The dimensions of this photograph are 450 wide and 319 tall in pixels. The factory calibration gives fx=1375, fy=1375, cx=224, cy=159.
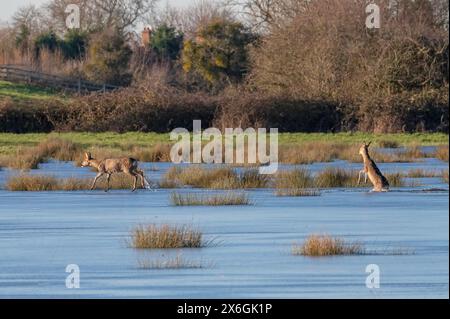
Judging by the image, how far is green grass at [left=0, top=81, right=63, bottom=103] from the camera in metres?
56.9

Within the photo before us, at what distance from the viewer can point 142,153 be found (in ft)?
120

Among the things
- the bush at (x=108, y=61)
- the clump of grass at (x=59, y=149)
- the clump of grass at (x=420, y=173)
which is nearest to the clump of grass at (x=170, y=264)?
the clump of grass at (x=420, y=173)

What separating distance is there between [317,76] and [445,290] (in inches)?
1512

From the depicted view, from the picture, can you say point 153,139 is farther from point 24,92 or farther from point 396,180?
point 396,180

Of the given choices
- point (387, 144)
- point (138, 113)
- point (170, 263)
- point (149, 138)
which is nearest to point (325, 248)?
point (170, 263)

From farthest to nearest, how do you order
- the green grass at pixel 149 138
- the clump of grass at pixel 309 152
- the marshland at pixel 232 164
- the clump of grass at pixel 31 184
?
the green grass at pixel 149 138 < the clump of grass at pixel 309 152 < the clump of grass at pixel 31 184 < the marshland at pixel 232 164

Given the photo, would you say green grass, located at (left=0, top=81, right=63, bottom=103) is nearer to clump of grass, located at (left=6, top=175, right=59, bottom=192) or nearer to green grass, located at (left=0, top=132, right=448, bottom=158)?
green grass, located at (left=0, top=132, right=448, bottom=158)

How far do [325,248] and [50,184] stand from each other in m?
11.7

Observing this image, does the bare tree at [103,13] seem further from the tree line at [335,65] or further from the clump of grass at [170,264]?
the clump of grass at [170,264]

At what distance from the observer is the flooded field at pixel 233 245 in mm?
13336

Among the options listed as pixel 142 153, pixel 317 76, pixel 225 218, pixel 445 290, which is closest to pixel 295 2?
pixel 317 76

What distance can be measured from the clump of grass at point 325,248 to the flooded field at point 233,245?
0.60ft

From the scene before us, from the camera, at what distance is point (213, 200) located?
74.8ft

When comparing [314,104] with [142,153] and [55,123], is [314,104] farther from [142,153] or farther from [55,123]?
[142,153]
